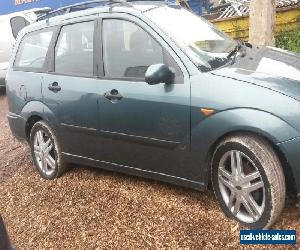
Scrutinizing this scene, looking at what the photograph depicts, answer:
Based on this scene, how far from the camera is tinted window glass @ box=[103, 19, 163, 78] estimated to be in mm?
4086

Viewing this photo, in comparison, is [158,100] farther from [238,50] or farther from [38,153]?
[38,153]

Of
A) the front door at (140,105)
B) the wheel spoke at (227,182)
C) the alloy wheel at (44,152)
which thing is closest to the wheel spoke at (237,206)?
the wheel spoke at (227,182)

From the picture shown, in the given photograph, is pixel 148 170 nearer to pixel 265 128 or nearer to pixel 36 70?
pixel 265 128

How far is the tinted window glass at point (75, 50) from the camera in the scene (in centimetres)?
455

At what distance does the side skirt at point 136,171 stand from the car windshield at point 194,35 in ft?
3.45

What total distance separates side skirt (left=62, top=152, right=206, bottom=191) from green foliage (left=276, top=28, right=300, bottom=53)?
17.7 feet

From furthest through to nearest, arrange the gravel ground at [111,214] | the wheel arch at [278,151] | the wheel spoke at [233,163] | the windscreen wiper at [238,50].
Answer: the windscreen wiper at [238,50] → the gravel ground at [111,214] → the wheel spoke at [233,163] → the wheel arch at [278,151]

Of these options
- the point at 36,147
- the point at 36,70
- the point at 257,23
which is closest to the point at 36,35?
the point at 36,70

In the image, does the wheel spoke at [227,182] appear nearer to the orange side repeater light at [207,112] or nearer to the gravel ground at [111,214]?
the gravel ground at [111,214]

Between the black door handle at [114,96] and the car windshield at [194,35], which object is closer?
the car windshield at [194,35]

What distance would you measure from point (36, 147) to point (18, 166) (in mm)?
755

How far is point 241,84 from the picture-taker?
11.5ft

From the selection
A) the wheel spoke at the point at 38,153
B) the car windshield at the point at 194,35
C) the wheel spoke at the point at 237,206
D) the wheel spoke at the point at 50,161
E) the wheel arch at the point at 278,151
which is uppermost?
the car windshield at the point at 194,35

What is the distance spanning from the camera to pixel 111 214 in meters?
4.17
